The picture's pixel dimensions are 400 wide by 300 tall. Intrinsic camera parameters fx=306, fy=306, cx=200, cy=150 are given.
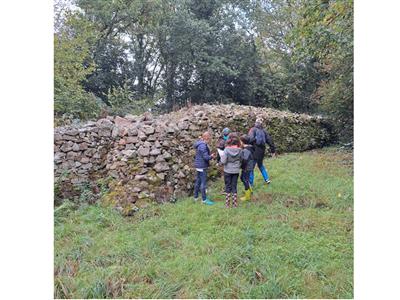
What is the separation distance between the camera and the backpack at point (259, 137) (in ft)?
20.4

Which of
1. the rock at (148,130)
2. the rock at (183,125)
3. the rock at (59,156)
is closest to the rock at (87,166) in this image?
the rock at (59,156)

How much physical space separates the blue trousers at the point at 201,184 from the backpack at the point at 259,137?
1307 mm

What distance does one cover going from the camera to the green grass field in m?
3.12

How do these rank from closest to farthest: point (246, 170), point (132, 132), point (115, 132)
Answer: point (246, 170) → point (132, 132) → point (115, 132)

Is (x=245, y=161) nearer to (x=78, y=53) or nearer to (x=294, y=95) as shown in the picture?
(x=78, y=53)

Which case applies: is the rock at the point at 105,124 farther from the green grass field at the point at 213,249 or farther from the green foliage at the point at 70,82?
the green foliage at the point at 70,82

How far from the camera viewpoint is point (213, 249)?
3863 millimetres

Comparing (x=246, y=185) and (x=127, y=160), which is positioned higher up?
(x=127, y=160)

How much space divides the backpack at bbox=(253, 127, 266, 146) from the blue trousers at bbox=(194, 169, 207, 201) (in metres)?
1.31

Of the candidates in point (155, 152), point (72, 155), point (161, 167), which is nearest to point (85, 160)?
point (72, 155)

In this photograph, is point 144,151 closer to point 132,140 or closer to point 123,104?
point 132,140

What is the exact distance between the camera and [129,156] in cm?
597

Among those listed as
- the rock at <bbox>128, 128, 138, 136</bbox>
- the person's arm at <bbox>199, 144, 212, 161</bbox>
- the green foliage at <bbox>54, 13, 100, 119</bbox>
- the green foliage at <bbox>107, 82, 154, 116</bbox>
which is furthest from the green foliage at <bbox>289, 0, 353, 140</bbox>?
the green foliage at <bbox>107, 82, 154, 116</bbox>

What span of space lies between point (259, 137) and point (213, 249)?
299 centimetres
